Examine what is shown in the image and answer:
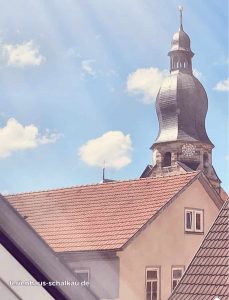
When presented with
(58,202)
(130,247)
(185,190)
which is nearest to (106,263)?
(130,247)

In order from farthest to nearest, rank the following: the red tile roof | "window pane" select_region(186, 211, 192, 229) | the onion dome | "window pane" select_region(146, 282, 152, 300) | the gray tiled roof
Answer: the onion dome, "window pane" select_region(186, 211, 192, 229), "window pane" select_region(146, 282, 152, 300), the red tile roof, the gray tiled roof

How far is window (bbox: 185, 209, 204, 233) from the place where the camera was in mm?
1605

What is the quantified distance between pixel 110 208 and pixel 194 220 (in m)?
0.27

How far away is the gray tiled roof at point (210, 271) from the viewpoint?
3.23 ft

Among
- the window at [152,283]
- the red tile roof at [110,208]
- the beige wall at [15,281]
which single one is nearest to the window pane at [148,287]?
the window at [152,283]

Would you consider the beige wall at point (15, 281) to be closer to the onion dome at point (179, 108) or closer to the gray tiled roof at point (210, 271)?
the gray tiled roof at point (210, 271)

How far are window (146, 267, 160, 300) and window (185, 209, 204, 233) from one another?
0.49 ft

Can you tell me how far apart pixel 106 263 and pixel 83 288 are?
3.96 feet

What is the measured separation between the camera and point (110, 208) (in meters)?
1.50

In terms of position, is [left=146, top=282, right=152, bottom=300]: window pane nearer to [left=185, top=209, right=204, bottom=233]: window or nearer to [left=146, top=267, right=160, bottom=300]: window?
[left=146, top=267, right=160, bottom=300]: window

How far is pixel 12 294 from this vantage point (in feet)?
0.55

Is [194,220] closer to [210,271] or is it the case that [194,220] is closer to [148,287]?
[148,287]

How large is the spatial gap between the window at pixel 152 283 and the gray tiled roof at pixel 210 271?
0.39 metres

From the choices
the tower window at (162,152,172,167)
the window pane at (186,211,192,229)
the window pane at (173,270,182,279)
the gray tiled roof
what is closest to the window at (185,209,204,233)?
the window pane at (186,211,192,229)
